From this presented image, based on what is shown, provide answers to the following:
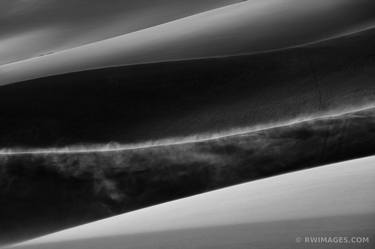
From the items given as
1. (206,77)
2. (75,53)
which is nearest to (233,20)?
(206,77)

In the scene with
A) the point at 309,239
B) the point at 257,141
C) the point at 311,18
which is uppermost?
the point at 311,18

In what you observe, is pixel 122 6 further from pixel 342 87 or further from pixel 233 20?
pixel 342 87

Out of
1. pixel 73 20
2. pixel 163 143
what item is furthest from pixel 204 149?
pixel 73 20

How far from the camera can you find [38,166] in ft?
1.49

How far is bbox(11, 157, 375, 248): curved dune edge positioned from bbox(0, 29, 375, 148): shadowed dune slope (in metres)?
0.06

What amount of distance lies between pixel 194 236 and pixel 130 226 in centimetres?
7

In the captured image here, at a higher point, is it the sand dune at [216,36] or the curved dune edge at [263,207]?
the sand dune at [216,36]

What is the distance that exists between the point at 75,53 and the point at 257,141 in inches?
8.8

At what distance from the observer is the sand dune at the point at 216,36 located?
1.58 ft

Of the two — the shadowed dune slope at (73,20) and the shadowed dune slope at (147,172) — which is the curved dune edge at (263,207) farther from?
the shadowed dune slope at (73,20)

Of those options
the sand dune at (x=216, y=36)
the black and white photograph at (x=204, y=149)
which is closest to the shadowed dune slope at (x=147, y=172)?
the black and white photograph at (x=204, y=149)

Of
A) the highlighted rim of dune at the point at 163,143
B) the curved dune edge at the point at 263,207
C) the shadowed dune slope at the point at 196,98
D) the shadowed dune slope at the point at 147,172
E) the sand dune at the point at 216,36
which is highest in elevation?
the sand dune at the point at 216,36

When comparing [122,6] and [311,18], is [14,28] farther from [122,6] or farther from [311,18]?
[311,18]

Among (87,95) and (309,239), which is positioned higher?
(87,95)
